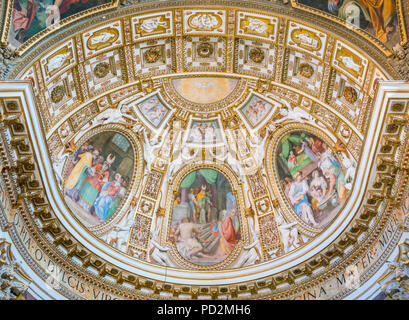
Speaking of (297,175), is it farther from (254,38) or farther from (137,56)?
(137,56)

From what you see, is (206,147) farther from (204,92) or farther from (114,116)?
(114,116)

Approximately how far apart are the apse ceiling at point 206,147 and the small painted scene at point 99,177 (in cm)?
5

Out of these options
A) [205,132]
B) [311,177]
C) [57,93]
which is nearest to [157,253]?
[205,132]

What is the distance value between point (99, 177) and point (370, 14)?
10.7 meters

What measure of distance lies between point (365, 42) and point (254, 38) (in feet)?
13.4

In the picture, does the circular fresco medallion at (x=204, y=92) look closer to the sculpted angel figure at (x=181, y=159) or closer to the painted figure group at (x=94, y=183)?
the sculpted angel figure at (x=181, y=159)

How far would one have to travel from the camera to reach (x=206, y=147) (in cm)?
2175

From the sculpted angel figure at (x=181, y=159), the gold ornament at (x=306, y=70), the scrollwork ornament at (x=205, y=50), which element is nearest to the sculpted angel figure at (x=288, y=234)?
the sculpted angel figure at (x=181, y=159)

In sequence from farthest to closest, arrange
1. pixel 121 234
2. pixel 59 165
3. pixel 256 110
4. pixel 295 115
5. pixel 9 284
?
pixel 256 110, pixel 295 115, pixel 121 234, pixel 59 165, pixel 9 284

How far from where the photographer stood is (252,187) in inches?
823

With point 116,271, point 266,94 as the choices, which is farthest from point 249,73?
point 116,271

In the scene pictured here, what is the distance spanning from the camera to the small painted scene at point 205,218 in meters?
20.3

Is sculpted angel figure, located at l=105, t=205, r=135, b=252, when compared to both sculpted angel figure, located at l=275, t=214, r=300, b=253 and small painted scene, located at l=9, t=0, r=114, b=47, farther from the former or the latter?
small painted scene, located at l=9, t=0, r=114, b=47

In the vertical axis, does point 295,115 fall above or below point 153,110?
below
